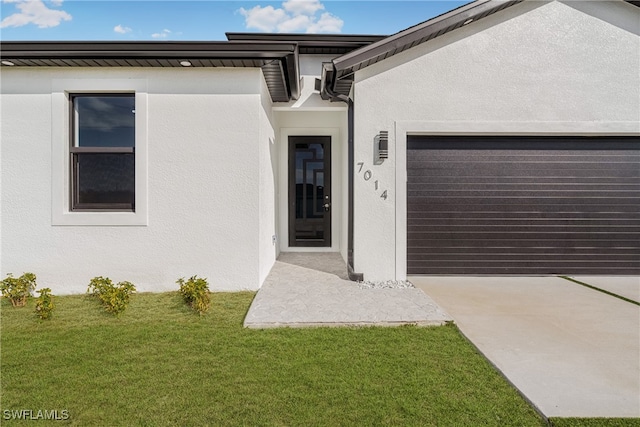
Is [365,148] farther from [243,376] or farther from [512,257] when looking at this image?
[243,376]

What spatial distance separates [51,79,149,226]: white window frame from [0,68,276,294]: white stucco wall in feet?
0.21

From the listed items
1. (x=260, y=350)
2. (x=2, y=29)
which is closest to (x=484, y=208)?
(x=260, y=350)

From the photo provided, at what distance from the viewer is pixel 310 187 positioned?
8.41 metres

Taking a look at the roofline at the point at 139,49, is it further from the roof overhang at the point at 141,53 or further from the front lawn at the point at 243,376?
the front lawn at the point at 243,376

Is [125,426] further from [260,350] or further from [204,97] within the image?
[204,97]

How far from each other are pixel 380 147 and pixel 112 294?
4.69 m

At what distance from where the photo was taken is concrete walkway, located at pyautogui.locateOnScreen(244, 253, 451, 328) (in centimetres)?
381

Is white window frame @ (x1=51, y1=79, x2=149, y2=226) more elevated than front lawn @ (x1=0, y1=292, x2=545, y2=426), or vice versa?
white window frame @ (x1=51, y1=79, x2=149, y2=226)

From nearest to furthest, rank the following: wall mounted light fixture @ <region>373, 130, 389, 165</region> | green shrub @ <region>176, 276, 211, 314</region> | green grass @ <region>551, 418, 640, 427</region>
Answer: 1. green grass @ <region>551, 418, 640, 427</region>
2. green shrub @ <region>176, 276, 211, 314</region>
3. wall mounted light fixture @ <region>373, 130, 389, 165</region>

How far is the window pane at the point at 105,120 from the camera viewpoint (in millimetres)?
5141

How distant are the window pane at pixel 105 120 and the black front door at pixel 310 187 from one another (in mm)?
3983

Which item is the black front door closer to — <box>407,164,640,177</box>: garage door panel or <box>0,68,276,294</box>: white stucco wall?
<box>407,164,640,177</box>: garage door panel

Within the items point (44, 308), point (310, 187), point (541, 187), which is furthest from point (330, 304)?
point (541, 187)

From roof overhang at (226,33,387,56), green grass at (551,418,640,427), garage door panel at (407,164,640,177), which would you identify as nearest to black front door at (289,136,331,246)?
roof overhang at (226,33,387,56)
